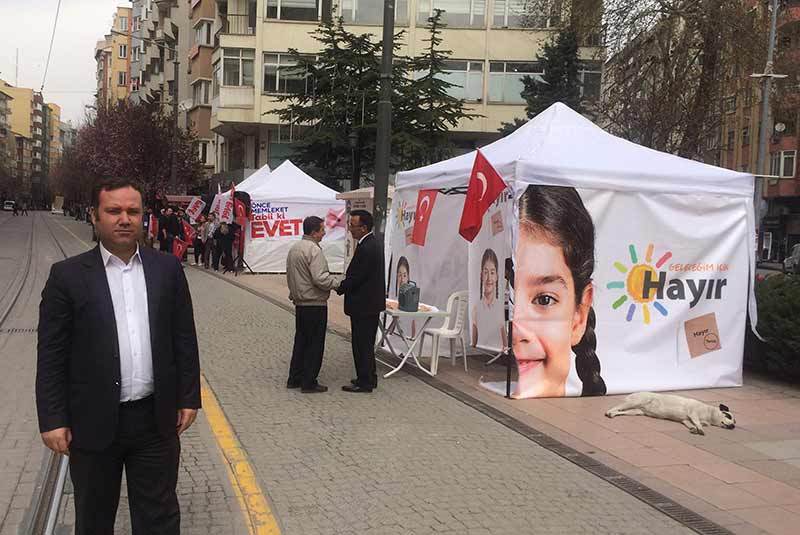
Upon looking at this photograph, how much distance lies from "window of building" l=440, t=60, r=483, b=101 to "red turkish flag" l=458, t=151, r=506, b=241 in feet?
97.1

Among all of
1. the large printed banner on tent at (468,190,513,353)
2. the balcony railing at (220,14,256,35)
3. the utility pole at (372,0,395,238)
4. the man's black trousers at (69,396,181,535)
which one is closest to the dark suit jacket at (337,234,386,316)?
the large printed banner on tent at (468,190,513,353)

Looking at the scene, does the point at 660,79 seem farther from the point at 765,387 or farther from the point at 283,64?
the point at 283,64

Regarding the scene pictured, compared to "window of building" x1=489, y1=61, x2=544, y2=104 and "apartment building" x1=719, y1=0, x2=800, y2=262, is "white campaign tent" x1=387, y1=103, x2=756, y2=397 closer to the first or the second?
"window of building" x1=489, y1=61, x2=544, y2=104

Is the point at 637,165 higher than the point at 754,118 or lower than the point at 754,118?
lower

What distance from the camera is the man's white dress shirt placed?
A: 326 centimetres

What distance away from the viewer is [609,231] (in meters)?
8.48

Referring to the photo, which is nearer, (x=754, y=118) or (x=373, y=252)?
(x=373, y=252)

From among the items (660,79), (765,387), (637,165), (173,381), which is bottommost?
(765,387)

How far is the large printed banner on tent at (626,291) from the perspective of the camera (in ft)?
27.2

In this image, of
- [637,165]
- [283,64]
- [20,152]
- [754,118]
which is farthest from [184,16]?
[20,152]

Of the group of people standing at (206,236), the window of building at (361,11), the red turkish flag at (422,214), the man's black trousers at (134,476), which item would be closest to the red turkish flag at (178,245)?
the group of people standing at (206,236)

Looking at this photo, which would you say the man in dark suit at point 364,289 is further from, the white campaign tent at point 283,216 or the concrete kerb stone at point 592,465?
the white campaign tent at point 283,216

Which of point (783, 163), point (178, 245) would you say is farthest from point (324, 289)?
point (783, 163)

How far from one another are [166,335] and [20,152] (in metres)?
170
